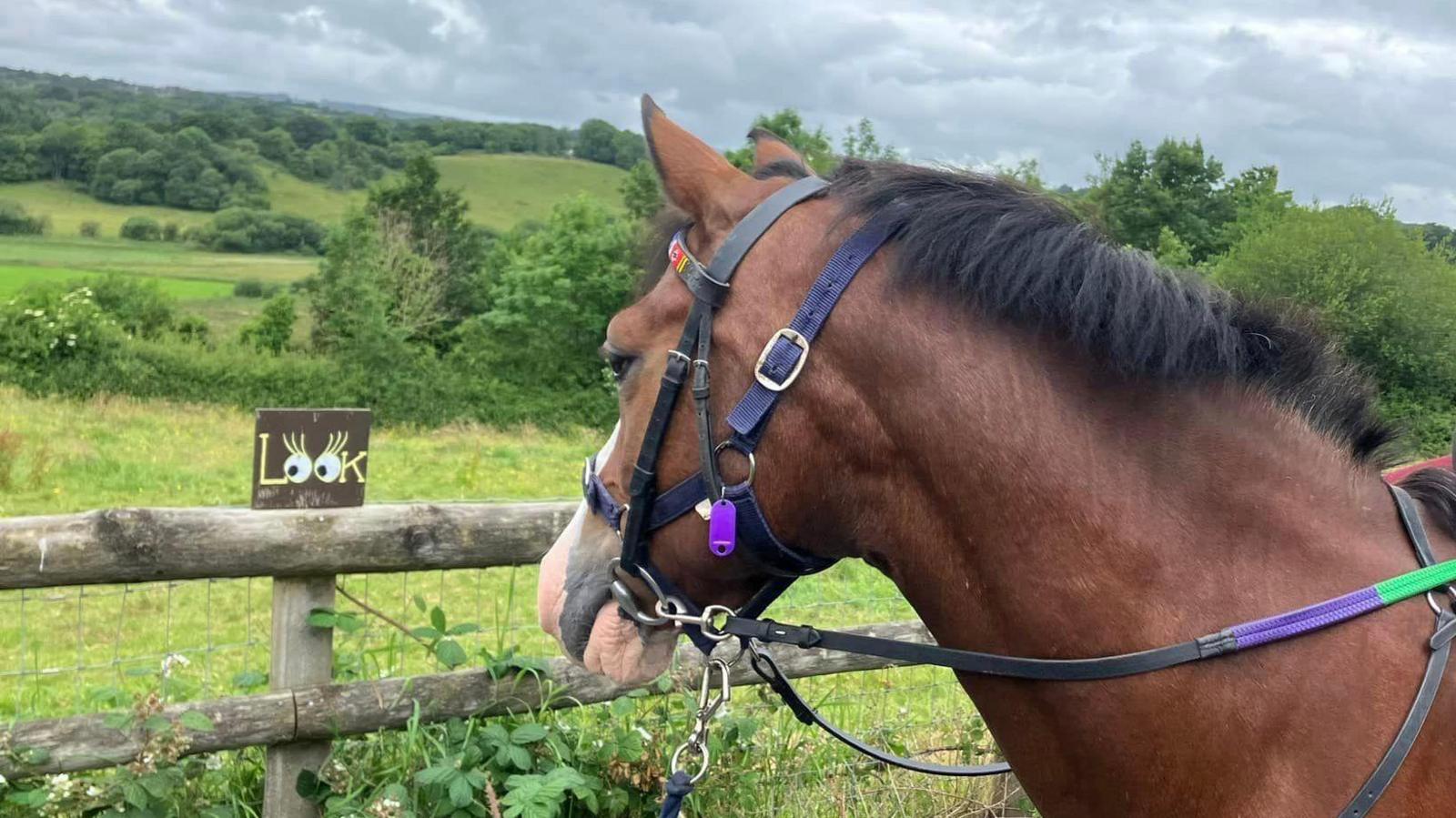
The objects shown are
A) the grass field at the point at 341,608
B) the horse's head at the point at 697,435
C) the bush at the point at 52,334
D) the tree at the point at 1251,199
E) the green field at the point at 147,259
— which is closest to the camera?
the horse's head at the point at 697,435

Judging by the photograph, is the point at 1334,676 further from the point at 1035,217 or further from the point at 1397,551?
the point at 1035,217

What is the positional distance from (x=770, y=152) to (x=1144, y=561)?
1.17 metres

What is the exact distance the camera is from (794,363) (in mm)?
1825

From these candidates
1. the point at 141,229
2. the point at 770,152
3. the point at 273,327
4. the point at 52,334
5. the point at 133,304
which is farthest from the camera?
the point at 141,229

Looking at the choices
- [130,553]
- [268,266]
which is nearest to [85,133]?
[268,266]

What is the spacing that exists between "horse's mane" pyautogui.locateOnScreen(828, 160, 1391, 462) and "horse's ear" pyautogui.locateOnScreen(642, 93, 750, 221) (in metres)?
0.22

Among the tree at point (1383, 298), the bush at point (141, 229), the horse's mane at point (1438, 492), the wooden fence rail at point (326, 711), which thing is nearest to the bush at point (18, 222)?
the bush at point (141, 229)

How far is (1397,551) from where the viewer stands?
1893mm

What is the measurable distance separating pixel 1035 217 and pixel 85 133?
3585 inches

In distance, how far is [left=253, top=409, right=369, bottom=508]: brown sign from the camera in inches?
127

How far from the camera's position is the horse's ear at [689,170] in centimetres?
206

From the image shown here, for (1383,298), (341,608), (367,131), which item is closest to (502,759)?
(341,608)

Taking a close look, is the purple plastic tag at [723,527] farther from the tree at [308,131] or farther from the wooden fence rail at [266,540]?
the tree at [308,131]

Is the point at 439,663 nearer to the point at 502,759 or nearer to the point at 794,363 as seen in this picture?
the point at 502,759
